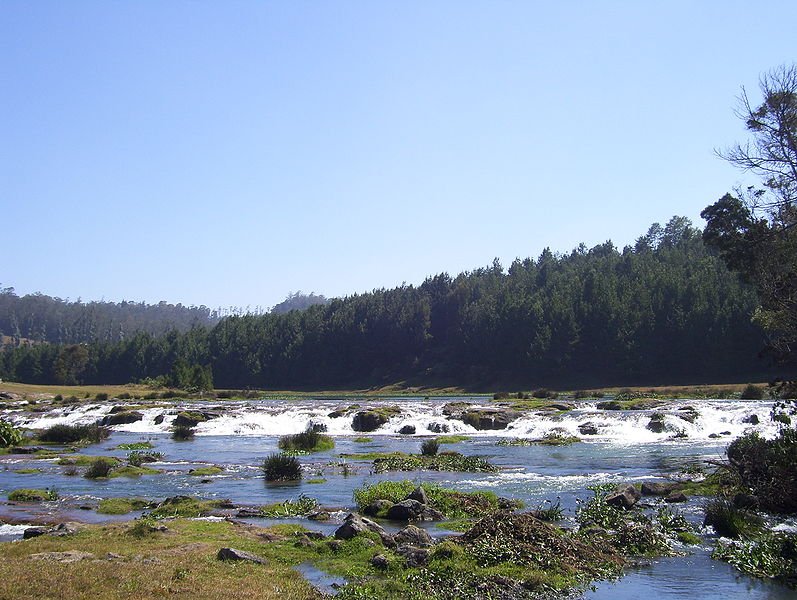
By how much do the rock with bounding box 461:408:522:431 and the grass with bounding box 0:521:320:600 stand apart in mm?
34768

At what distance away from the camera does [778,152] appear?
82.6 ft

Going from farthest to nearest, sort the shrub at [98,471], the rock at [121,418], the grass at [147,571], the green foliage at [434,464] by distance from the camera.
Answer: the rock at [121,418] → the green foliage at [434,464] → the shrub at [98,471] → the grass at [147,571]

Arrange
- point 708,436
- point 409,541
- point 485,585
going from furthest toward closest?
point 708,436 → point 409,541 → point 485,585

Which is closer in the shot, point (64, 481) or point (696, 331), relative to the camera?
point (64, 481)

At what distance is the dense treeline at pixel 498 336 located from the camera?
350 feet

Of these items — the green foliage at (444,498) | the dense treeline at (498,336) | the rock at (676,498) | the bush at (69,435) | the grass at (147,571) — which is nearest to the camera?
the grass at (147,571)

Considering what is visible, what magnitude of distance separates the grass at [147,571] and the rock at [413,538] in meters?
2.90

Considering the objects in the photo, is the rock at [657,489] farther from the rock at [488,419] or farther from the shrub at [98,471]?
the rock at [488,419]

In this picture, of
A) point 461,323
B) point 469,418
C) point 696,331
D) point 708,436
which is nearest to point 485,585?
point 708,436

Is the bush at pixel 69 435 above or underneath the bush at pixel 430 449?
above

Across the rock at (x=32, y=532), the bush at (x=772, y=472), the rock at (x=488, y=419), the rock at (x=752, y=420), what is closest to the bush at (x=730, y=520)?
the bush at (x=772, y=472)

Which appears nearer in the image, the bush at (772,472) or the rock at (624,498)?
the bush at (772,472)

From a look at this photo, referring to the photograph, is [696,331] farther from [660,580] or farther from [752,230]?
[660,580]

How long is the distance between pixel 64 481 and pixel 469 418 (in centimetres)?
3039
